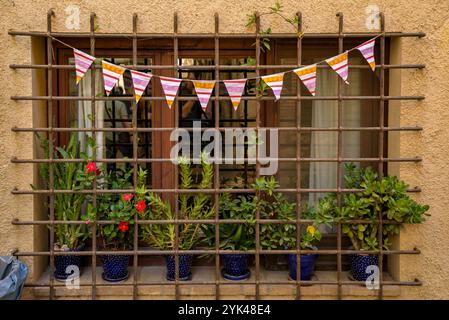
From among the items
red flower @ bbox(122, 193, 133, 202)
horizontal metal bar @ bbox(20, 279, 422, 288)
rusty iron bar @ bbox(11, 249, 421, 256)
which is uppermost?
red flower @ bbox(122, 193, 133, 202)

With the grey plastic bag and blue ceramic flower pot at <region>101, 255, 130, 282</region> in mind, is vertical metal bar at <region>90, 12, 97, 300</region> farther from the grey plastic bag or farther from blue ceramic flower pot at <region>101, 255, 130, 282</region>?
the grey plastic bag

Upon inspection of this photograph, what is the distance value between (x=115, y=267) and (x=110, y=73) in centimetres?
151

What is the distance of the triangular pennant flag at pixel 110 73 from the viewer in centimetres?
335

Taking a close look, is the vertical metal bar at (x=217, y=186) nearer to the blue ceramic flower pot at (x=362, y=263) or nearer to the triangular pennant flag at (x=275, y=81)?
the triangular pennant flag at (x=275, y=81)

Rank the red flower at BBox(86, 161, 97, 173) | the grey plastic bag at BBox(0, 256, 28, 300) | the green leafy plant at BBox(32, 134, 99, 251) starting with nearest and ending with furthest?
the grey plastic bag at BBox(0, 256, 28, 300) → the red flower at BBox(86, 161, 97, 173) → the green leafy plant at BBox(32, 134, 99, 251)

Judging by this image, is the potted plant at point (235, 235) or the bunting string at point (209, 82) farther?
the potted plant at point (235, 235)

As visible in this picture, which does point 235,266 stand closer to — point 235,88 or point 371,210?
point 371,210

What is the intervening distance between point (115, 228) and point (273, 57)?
189cm

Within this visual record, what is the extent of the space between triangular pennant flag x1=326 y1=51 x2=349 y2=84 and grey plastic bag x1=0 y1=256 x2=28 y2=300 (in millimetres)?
2740

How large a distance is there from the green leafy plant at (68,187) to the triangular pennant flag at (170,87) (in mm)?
689

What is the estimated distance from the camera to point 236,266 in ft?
11.6

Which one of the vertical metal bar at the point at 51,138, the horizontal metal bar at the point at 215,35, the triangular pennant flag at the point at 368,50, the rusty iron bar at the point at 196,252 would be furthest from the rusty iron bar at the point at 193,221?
the horizontal metal bar at the point at 215,35

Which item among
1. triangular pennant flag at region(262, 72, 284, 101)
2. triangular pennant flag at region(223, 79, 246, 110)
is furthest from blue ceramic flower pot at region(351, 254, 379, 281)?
triangular pennant flag at region(223, 79, 246, 110)

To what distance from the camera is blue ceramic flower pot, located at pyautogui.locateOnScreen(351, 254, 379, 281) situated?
352 cm
